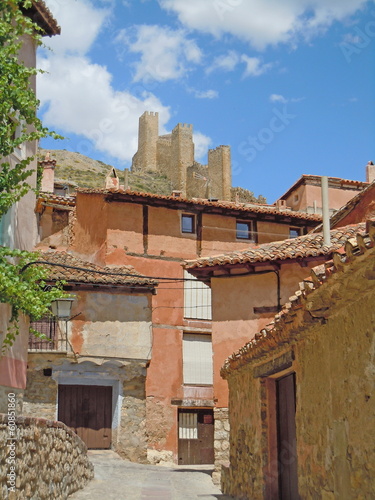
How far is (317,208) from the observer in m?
33.2

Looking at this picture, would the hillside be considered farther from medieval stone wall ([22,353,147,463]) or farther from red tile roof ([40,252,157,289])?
medieval stone wall ([22,353,147,463])

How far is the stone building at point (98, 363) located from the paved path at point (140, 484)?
4.58ft

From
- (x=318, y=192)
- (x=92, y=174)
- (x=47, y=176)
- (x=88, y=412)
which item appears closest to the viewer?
(x=88, y=412)

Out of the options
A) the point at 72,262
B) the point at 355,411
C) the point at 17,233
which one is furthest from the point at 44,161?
the point at 355,411

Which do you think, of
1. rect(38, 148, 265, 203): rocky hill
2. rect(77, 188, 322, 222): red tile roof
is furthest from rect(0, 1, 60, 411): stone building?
rect(38, 148, 265, 203): rocky hill

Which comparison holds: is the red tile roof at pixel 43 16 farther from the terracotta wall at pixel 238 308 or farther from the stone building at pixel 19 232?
the terracotta wall at pixel 238 308

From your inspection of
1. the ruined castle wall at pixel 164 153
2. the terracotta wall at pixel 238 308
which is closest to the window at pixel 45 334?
the terracotta wall at pixel 238 308

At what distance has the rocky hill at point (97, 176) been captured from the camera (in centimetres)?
6222

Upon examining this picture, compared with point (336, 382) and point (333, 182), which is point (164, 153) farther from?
point (336, 382)

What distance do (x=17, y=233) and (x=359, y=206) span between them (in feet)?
28.9

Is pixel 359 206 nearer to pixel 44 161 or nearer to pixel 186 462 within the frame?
pixel 186 462

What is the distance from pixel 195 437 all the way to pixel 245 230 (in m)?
8.58

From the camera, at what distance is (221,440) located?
14.7 metres

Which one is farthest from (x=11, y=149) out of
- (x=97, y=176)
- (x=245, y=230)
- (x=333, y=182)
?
(x=97, y=176)
